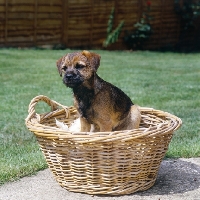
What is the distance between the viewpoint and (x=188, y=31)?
19.5m

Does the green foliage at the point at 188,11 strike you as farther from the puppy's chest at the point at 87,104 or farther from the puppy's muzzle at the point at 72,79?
the puppy's muzzle at the point at 72,79

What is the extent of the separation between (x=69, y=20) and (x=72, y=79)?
12.0m

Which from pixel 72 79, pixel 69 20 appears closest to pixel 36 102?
pixel 72 79

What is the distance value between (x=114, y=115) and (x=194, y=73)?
7450mm

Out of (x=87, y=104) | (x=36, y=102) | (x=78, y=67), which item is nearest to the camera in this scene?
(x=78, y=67)

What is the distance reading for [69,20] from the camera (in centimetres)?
1566

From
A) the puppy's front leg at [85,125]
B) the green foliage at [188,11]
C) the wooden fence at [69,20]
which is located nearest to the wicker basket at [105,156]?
the puppy's front leg at [85,125]

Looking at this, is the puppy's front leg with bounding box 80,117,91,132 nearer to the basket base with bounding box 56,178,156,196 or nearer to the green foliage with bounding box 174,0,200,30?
the basket base with bounding box 56,178,156,196

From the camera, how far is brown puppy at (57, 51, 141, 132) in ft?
13.1

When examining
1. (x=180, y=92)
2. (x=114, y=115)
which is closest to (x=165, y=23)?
(x=180, y=92)

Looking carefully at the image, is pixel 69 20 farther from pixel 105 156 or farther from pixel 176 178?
pixel 105 156

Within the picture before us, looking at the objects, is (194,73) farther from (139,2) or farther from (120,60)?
(139,2)

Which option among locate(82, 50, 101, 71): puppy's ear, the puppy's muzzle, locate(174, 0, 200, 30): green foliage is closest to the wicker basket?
the puppy's muzzle

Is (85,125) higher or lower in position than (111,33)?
higher
